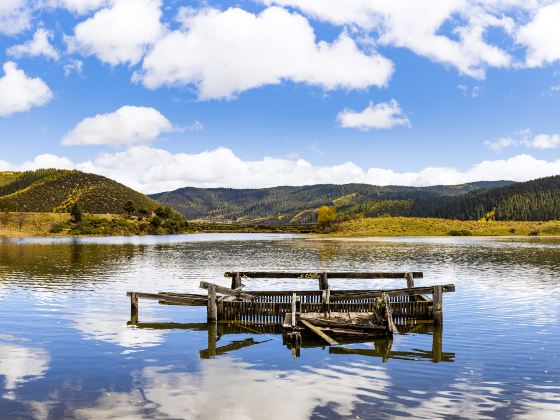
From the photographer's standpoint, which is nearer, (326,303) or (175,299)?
(326,303)

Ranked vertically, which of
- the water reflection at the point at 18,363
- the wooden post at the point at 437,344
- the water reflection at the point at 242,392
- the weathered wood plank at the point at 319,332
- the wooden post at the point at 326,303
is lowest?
the wooden post at the point at 437,344

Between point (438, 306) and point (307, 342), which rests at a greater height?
point (438, 306)

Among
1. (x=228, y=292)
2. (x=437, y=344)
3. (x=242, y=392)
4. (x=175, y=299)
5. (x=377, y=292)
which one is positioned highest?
(x=377, y=292)

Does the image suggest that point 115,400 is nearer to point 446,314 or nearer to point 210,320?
point 210,320

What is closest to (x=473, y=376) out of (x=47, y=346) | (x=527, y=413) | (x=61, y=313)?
(x=527, y=413)

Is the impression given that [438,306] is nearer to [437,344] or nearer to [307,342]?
[437,344]

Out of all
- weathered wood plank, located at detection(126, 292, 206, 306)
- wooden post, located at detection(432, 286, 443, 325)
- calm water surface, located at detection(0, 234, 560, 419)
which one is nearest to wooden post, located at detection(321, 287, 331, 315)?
calm water surface, located at detection(0, 234, 560, 419)

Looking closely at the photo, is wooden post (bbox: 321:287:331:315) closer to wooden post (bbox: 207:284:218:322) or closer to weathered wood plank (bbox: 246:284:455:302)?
weathered wood plank (bbox: 246:284:455:302)

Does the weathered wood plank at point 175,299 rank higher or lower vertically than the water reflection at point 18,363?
higher

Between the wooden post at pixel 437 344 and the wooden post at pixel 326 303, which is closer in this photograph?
the wooden post at pixel 437 344

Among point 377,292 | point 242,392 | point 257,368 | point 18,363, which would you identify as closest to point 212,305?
point 257,368

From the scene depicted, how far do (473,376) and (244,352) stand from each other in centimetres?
1011

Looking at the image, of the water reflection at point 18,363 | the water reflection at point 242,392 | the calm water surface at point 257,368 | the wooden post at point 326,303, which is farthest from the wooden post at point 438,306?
the water reflection at point 18,363

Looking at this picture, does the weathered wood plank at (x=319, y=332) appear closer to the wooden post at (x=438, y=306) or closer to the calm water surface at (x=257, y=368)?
the calm water surface at (x=257, y=368)
